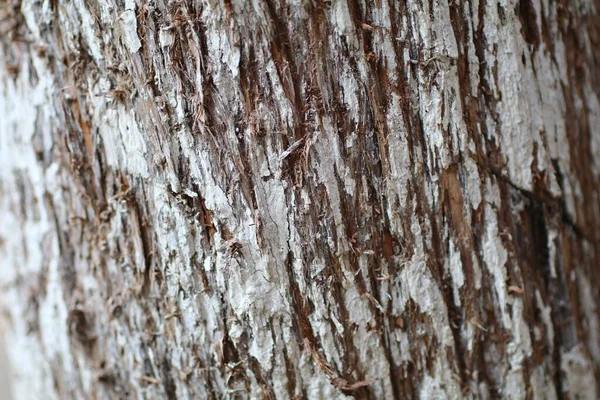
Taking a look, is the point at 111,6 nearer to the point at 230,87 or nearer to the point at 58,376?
the point at 230,87

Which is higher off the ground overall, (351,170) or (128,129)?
(128,129)

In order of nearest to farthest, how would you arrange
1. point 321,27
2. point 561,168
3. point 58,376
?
point 321,27 → point 561,168 → point 58,376

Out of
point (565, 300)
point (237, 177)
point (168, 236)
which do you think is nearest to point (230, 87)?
point (237, 177)

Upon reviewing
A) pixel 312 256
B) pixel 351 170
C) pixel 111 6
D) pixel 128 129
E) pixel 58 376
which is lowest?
pixel 58 376

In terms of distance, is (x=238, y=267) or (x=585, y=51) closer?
(x=238, y=267)

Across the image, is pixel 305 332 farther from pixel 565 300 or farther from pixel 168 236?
pixel 565 300

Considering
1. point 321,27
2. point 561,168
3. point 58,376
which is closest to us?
point 321,27
